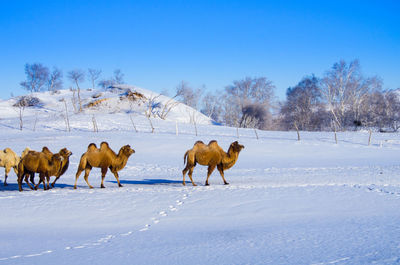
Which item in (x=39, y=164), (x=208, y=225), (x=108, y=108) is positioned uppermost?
(x=108, y=108)

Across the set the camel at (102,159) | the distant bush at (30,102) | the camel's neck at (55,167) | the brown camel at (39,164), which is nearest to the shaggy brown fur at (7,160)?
the brown camel at (39,164)

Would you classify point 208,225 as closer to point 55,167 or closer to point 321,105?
point 55,167

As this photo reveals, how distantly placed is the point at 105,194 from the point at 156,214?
2676mm

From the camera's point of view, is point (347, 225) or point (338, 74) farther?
point (338, 74)

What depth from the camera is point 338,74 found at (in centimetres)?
4638

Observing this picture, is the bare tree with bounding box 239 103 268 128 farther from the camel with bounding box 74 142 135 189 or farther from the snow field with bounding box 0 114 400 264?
the camel with bounding box 74 142 135 189

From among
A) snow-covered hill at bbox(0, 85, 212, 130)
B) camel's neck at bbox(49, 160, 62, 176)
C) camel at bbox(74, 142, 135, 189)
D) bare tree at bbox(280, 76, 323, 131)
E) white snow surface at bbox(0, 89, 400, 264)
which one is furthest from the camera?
bare tree at bbox(280, 76, 323, 131)

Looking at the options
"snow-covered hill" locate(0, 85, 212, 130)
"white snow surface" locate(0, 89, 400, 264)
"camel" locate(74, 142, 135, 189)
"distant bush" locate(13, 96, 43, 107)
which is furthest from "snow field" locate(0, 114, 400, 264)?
"distant bush" locate(13, 96, 43, 107)

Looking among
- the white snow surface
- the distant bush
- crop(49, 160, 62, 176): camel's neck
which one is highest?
the distant bush

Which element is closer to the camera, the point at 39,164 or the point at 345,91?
the point at 39,164

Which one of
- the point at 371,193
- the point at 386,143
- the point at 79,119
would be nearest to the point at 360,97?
the point at 386,143

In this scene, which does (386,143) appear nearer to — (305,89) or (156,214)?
(156,214)

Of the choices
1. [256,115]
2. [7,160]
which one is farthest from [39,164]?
[256,115]

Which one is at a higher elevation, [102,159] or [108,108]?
[108,108]
